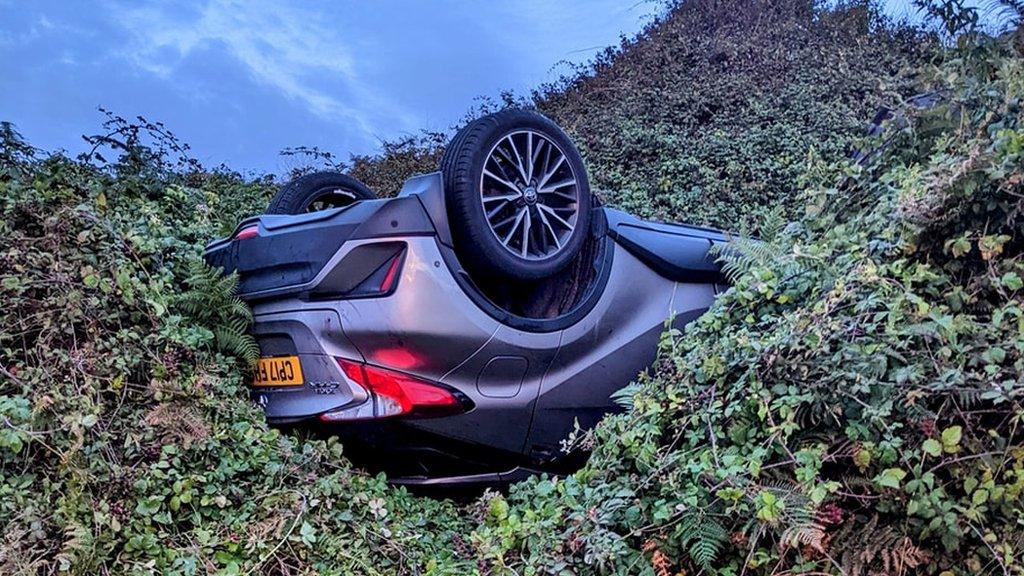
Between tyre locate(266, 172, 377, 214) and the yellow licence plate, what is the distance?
125 cm

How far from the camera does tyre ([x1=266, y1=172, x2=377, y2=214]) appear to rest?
14.3 ft

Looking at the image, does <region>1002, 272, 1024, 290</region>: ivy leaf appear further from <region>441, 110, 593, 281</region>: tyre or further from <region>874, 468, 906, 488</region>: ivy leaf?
<region>441, 110, 593, 281</region>: tyre

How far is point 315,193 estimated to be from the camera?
14.8 feet

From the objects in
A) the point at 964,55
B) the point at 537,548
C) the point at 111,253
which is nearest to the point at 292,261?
the point at 111,253

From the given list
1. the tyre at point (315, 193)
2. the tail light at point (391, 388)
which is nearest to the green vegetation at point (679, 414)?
the tail light at point (391, 388)

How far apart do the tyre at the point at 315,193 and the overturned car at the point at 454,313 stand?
734 millimetres

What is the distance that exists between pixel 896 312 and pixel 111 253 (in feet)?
11.1

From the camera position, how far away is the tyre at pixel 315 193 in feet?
14.3

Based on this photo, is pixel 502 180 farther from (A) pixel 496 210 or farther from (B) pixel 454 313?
(B) pixel 454 313

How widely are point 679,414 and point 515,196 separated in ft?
4.81

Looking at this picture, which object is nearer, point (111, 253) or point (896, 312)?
point (896, 312)

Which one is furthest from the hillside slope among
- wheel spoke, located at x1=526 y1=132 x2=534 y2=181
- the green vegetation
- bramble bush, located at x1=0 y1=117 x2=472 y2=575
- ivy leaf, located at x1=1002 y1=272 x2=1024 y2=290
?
bramble bush, located at x1=0 y1=117 x2=472 y2=575

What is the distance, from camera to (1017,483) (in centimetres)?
192

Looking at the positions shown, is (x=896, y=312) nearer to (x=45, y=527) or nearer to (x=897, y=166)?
(x=897, y=166)
